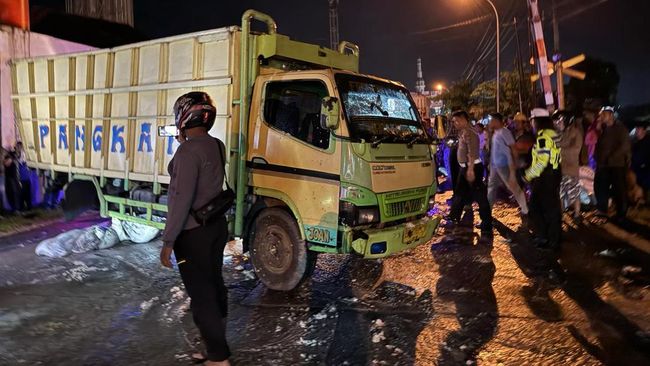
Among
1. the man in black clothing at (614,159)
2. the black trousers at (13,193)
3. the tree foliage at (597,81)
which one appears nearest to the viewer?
the man in black clothing at (614,159)

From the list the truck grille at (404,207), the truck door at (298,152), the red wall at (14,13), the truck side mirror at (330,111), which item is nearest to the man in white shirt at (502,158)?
the truck grille at (404,207)

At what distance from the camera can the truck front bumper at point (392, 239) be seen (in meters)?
4.70

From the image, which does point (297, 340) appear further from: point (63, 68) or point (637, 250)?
point (63, 68)

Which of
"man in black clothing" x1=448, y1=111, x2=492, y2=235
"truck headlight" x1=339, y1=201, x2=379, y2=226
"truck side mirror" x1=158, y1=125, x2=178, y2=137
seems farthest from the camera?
"man in black clothing" x1=448, y1=111, x2=492, y2=235

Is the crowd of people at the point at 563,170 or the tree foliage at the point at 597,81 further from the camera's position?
the tree foliage at the point at 597,81

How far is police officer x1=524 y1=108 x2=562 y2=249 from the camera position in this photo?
615cm

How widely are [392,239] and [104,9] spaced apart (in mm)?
16173

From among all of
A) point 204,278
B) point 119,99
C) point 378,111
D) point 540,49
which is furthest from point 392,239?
point 540,49

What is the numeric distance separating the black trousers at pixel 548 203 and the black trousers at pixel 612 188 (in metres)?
2.20

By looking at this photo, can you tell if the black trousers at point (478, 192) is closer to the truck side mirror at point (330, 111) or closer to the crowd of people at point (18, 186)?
the truck side mirror at point (330, 111)

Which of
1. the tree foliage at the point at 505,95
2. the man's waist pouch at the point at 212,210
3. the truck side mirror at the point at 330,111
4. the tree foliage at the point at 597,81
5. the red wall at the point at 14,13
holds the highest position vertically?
the tree foliage at the point at 597,81

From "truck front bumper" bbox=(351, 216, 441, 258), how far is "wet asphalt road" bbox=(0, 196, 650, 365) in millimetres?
480

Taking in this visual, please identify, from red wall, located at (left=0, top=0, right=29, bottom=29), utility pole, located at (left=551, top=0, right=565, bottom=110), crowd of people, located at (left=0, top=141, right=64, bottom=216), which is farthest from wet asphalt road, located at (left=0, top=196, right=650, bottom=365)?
utility pole, located at (left=551, top=0, right=565, bottom=110)

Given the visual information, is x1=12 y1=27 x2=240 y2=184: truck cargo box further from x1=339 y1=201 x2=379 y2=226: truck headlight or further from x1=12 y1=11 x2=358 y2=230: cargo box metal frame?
x1=339 y1=201 x2=379 y2=226: truck headlight
